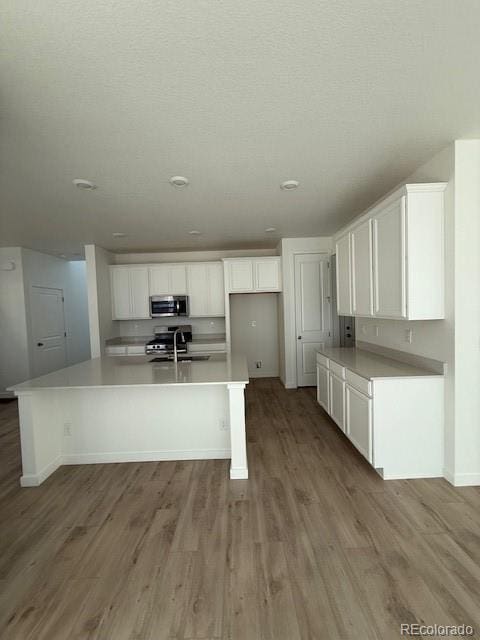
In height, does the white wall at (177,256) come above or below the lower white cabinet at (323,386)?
above

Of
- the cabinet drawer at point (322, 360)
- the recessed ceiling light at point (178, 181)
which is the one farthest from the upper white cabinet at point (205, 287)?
the recessed ceiling light at point (178, 181)

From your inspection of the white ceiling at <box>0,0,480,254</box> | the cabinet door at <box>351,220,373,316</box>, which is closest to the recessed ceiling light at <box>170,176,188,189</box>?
the white ceiling at <box>0,0,480,254</box>

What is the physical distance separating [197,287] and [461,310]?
13.2 ft

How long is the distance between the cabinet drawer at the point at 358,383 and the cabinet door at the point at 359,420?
4 cm

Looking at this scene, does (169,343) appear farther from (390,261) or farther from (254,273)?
(390,261)

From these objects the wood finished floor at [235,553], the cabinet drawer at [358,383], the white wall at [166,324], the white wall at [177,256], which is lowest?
the wood finished floor at [235,553]

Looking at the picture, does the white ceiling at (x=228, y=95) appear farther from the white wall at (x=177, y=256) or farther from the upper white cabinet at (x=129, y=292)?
the white wall at (x=177, y=256)

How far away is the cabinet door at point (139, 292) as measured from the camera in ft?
18.1

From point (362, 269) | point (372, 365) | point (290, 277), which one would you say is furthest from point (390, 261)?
point (290, 277)

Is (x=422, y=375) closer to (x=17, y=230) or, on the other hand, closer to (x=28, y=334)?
(x=17, y=230)

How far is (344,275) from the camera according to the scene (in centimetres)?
368

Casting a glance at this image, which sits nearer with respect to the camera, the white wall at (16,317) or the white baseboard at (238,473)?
the white baseboard at (238,473)

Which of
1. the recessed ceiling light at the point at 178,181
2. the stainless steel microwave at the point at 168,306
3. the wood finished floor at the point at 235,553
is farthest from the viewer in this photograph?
the stainless steel microwave at the point at 168,306

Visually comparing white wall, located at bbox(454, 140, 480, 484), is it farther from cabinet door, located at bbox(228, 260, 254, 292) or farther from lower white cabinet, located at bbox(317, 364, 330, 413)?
cabinet door, located at bbox(228, 260, 254, 292)
